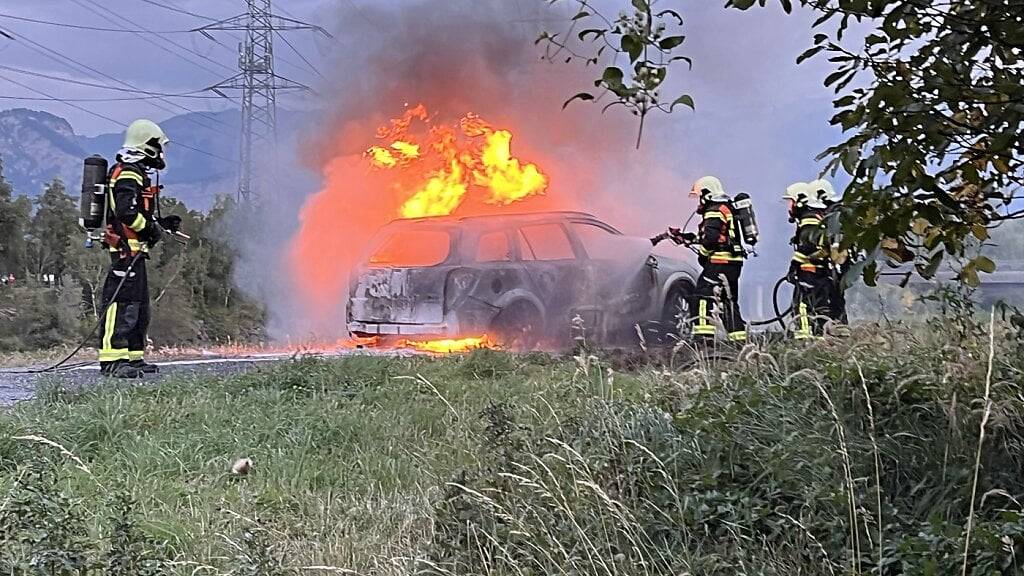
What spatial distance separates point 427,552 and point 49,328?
541 inches

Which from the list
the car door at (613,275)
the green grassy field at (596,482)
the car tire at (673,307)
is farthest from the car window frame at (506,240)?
the green grassy field at (596,482)

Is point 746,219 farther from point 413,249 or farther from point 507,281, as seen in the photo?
point 413,249

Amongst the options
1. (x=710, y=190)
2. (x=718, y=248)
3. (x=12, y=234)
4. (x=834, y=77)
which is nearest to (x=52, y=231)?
(x=12, y=234)

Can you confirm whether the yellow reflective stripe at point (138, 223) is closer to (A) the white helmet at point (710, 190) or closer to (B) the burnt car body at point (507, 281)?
(B) the burnt car body at point (507, 281)

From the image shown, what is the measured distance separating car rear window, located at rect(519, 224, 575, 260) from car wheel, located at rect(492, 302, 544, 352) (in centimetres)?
56

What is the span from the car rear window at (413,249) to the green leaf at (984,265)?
6839 mm

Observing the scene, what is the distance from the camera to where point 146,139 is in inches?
297

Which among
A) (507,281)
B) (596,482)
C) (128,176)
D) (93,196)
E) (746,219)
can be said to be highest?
(746,219)

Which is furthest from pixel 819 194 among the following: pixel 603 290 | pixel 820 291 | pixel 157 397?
pixel 157 397

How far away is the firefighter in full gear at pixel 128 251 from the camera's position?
719 cm

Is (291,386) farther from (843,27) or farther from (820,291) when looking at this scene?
(820,291)

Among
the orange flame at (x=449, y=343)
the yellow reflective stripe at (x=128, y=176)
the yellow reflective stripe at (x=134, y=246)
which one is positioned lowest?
the orange flame at (x=449, y=343)

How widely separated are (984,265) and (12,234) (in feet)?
57.9

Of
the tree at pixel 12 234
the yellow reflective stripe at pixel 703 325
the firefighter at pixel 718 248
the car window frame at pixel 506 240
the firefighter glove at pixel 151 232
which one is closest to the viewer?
the firefighter glove at pixel 151 232
